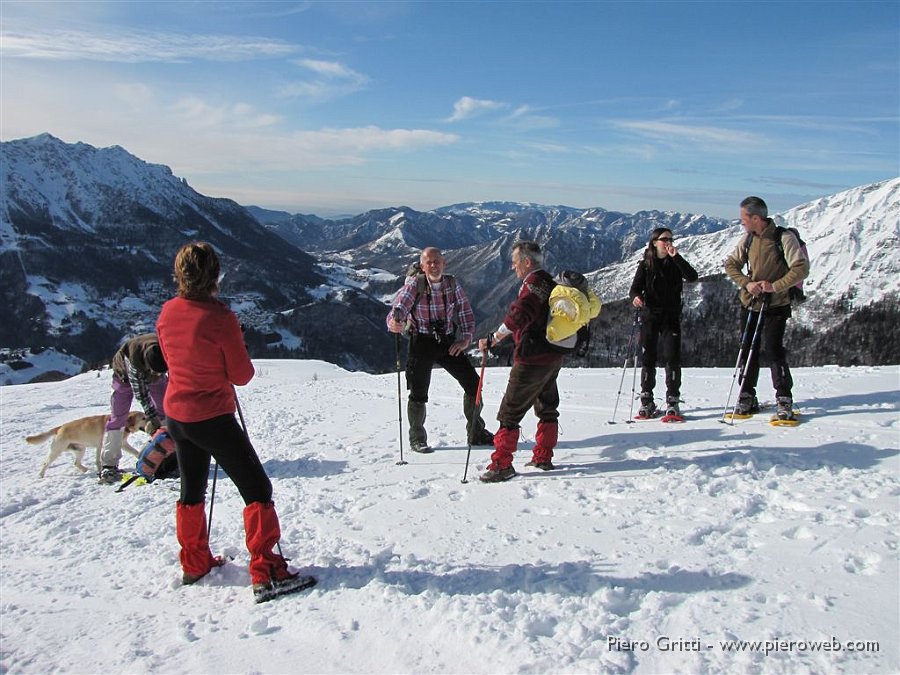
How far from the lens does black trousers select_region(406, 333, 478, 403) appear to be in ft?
25.3

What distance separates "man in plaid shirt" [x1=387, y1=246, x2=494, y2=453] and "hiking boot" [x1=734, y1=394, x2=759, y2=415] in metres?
3.66

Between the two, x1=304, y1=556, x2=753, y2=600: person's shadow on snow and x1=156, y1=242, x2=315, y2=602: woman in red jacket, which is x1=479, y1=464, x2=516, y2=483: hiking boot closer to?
x1=304, y1=556, x2=753, y2=600: person's shadow on snow

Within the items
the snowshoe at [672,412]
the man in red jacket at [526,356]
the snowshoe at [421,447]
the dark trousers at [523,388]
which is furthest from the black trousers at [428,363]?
the snowshoe at [672,412]

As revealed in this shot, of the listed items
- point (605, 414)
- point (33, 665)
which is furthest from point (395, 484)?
point (605, 414)

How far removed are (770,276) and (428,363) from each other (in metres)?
4.84

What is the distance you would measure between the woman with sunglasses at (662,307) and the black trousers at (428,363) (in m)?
2.78

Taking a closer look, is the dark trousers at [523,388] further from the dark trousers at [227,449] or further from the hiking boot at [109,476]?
the hiking boot at [109,476]

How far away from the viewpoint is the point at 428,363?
777 cm

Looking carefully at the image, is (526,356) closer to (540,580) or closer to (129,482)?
(540,580)

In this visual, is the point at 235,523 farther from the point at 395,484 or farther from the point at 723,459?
the point at 723,459

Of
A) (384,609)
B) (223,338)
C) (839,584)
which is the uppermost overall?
(223,338)

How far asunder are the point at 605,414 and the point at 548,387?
323 centimetres

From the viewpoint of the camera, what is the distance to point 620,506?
5.45m

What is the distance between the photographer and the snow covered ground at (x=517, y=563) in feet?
11.2
